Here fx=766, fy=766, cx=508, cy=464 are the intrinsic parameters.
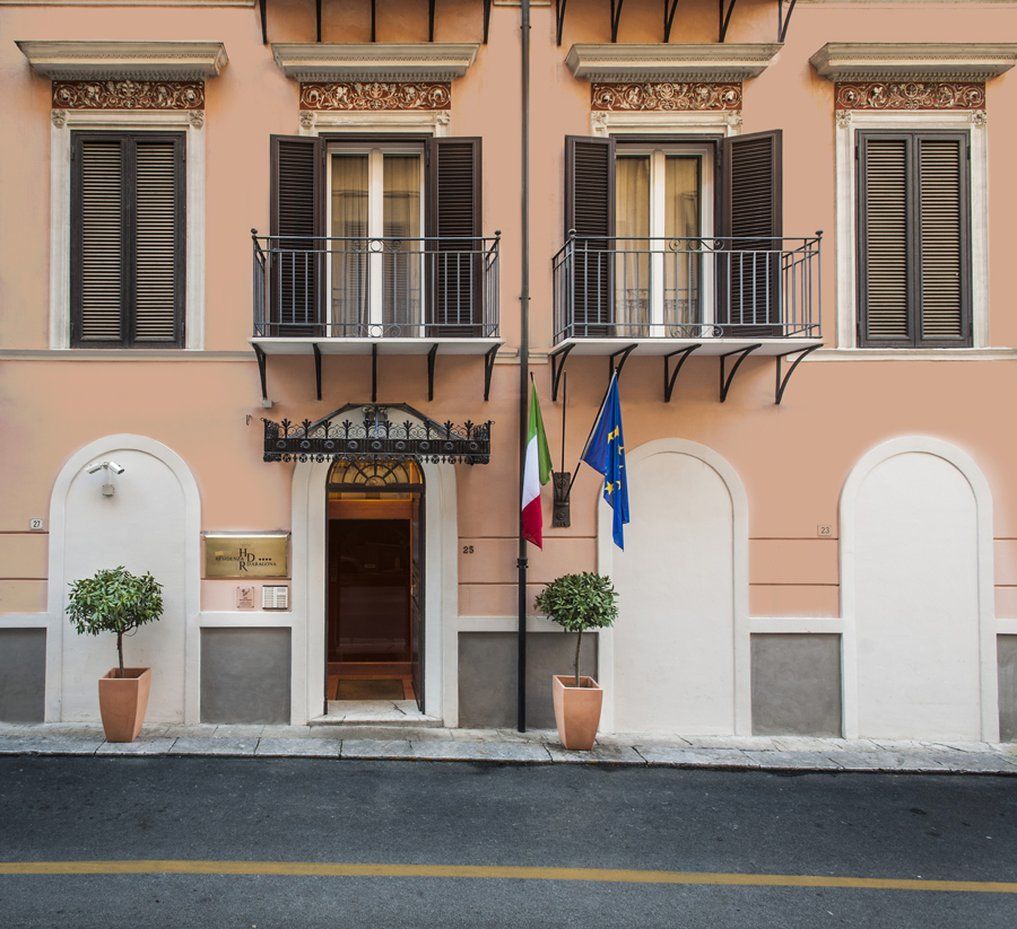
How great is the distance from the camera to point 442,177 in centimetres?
909

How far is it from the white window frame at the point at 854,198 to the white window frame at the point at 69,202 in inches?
302

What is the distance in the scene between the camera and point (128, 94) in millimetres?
9047

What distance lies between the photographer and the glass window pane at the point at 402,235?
9.23m

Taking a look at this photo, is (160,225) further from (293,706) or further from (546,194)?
(293,706)

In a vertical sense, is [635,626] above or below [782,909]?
above

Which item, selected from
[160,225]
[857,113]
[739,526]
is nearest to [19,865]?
[160,225]

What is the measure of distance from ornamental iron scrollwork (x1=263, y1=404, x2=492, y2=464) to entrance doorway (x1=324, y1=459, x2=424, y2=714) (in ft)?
4.18

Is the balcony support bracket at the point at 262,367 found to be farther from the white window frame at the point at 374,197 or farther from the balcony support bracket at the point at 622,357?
the balcony support bracket at the point at 622,357

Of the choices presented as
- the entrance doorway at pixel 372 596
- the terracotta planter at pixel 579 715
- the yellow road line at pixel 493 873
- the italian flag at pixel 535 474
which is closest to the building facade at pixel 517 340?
the italian flag at pixel 535 474

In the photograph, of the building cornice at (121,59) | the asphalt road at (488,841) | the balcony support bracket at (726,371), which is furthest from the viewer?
the balcony support bracket at (726,371)

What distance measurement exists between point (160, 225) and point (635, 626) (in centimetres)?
743

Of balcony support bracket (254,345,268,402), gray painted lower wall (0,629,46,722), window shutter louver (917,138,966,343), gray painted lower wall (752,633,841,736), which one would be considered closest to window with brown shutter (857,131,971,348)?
window shutter louver (917,138,966,343)

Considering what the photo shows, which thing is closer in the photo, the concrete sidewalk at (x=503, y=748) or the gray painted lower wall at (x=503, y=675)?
the concrete sidewalk at (x=503, y=748)

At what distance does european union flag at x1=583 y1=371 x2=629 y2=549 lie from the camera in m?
8.36
